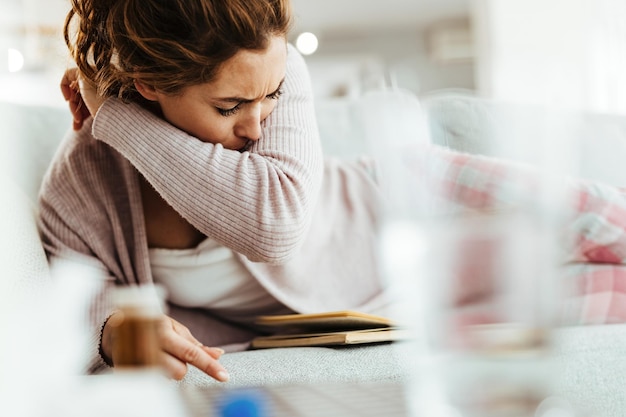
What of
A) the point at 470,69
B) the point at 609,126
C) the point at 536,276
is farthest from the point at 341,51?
the point at 536,276

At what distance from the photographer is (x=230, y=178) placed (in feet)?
3.27

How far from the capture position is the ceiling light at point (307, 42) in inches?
270

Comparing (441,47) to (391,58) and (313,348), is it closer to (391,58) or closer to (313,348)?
(391,58)

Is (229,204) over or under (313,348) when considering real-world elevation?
over

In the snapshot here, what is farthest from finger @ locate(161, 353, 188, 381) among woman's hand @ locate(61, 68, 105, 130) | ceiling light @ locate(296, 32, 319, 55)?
ceiling light @ locate(296, 32, 319, 55)

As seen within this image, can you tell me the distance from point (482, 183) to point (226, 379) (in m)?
0.70

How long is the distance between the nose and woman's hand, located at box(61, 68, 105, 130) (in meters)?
0.23

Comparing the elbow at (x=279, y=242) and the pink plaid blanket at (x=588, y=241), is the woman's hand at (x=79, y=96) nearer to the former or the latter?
the elbow at (x=279, y=242)

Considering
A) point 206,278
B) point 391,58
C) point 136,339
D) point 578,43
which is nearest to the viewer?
point 136,339

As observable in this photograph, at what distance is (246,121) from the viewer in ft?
3.49

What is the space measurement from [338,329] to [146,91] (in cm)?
44

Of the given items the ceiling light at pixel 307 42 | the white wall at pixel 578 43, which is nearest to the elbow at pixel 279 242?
the white wall at pixel 578 43

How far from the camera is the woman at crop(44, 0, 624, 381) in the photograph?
99 cm

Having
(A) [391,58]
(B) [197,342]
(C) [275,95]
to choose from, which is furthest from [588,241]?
(A) [391,58]
